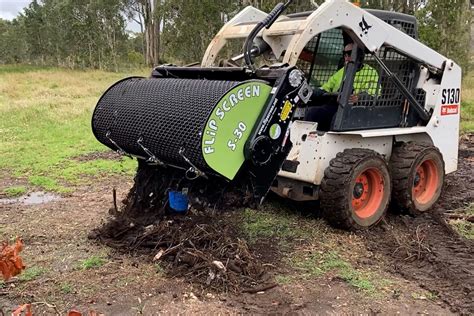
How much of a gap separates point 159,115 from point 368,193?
2.30 metres

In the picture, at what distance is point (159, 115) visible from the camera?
449 cm

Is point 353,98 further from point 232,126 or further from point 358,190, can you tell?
point 232,126

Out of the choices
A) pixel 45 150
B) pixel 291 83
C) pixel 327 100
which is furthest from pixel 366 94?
pixel 45 150

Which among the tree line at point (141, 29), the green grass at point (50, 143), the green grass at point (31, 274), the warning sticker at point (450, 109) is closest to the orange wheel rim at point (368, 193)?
the warning sticker at point (450, 109)

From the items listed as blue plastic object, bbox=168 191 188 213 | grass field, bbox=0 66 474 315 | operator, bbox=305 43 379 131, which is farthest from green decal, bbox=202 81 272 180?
operator, bbox=305 43 379 131

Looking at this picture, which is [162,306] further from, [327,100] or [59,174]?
[59,174]

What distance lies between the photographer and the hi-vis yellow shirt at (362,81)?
5371mm

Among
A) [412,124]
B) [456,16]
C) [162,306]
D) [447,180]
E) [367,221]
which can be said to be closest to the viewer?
[162,306]

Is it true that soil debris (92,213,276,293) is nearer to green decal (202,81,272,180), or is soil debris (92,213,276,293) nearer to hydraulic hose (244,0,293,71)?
green decal (202,81,272,180)

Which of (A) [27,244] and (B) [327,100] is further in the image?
(B) [327,100]

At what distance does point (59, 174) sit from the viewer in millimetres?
8258

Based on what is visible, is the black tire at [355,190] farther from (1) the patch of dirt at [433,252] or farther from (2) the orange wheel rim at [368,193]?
(1) the patch of dirt at [433,252]

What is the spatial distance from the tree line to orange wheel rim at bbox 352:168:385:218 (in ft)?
44.2

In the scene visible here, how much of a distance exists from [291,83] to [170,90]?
1.00 meters
